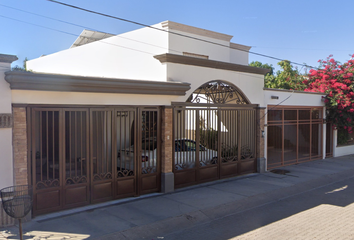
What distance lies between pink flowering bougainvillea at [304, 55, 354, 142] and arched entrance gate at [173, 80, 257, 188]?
589 cm

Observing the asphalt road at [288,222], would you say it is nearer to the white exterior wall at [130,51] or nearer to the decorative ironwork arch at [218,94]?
the decorative ironwork arch at [218,94]

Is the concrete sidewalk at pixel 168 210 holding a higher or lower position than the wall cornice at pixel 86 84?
lower

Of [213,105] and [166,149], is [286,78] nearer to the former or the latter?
[213,105]

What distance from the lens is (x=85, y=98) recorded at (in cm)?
746

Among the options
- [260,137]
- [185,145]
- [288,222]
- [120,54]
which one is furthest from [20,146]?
[120,54]

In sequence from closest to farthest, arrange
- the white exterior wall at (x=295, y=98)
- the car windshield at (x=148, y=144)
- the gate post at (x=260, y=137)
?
the car windshield at (x=148, y=144), the gate post at (x=260, y=137), the white exterior wall at (x=295, y=98)

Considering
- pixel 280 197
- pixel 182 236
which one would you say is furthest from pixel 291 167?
pixel 182 236

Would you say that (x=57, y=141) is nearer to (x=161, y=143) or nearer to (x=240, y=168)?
(x=161, y=143)

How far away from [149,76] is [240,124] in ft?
11.9

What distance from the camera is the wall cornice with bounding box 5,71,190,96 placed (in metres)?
6.31

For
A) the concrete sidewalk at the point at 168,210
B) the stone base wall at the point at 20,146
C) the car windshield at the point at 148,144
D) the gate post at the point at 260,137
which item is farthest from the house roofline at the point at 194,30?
the stone base wall at the point at 20,146

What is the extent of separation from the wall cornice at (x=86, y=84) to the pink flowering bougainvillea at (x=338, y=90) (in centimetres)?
953

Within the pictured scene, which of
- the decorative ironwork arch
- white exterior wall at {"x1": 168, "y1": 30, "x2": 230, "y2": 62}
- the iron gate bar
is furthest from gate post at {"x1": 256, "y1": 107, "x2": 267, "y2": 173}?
white exterior wall at {"x1": 168, "y1": 30, "x2": 230, "y2": 62}

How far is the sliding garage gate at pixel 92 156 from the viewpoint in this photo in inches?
273
